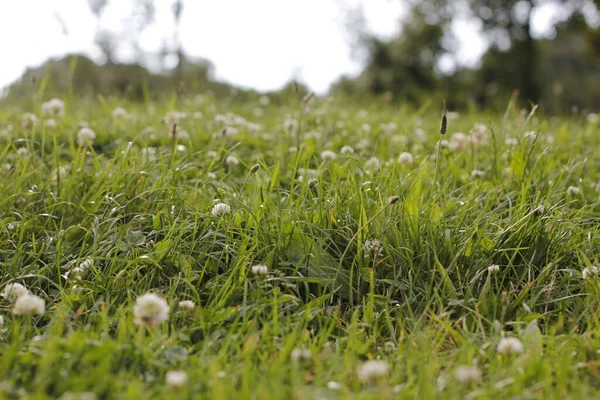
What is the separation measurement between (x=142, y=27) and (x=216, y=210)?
14779 millimetres

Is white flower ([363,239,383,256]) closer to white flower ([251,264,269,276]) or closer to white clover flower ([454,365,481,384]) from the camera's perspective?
white flower ([251,264,269,276])

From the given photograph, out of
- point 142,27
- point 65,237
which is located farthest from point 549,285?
point 142,27

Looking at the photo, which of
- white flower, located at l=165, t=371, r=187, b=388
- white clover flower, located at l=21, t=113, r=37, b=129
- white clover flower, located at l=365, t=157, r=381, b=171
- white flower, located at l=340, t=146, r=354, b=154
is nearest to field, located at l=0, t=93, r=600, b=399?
white flower, located at l=165, t=371, r=187, b=388

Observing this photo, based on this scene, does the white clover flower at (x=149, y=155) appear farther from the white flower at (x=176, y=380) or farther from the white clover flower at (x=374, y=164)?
the white flower at (x=176, y=380)

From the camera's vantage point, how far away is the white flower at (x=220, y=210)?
243 centimetres

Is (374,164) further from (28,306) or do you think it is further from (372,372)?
(28,306)

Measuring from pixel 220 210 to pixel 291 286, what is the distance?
49 centimetres

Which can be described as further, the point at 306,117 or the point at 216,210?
the point at 306,117

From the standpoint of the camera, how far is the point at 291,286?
2141 mm

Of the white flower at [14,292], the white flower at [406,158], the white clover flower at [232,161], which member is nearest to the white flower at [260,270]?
the white flower at [14,292]

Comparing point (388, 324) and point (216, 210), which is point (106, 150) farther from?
point (388, 324)

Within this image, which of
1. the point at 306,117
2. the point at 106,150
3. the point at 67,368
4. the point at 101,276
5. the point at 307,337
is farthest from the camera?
the point at 306,117

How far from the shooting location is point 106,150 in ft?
12.5

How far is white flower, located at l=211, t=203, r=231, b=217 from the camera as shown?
2.43 meters
